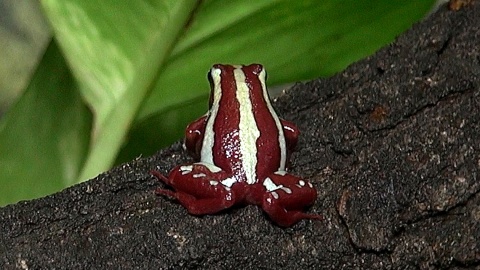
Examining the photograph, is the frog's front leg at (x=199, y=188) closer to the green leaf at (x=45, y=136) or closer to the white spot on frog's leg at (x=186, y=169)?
the white spot on frog's leg at (x=186, y=169)

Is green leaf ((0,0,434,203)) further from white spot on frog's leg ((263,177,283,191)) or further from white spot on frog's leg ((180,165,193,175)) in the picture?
white spot on frog's leg ((263,177,283,191))

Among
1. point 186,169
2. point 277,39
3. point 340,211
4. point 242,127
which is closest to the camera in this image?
point 340,211

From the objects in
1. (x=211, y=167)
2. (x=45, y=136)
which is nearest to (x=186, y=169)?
(x=211, y=167)

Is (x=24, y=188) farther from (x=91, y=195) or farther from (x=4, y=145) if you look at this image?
(x=91, y=195)

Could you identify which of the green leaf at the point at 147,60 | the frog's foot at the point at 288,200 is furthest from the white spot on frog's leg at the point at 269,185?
the green leaf at the point at 147,60

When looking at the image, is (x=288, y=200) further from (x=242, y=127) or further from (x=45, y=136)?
(x=45, y=136)

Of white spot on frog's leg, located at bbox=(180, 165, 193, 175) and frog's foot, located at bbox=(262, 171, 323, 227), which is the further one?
white spot on frog's leg, located at bbox=(180, 165, 193, 175)

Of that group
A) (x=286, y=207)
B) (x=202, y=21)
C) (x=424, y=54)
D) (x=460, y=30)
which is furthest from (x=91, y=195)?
(x=460, y=30)

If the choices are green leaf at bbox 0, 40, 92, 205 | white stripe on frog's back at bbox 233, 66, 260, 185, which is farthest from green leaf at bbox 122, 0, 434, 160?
green leaf at bbox 0, 40, 92, 205
